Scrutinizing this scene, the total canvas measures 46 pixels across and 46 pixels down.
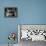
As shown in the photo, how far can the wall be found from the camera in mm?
3898

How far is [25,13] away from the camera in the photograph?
3920 mm

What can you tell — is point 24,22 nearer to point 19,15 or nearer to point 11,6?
point 19,15

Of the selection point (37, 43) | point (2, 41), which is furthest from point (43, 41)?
point (2, 41)

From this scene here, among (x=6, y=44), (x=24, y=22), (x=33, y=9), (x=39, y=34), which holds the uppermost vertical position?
(x=33, y=9)

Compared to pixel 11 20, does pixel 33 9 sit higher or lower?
higher

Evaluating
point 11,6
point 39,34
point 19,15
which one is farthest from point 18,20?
point 39,34

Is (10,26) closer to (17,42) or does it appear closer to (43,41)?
(17,42)

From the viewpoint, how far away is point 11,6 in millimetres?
3895

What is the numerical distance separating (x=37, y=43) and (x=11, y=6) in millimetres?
1330

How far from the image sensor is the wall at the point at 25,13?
390 centimetres

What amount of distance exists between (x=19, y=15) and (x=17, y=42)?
806 millimetres

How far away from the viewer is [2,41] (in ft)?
12.7

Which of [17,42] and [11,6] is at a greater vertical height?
[11,6]

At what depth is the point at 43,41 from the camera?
12.3 ft
